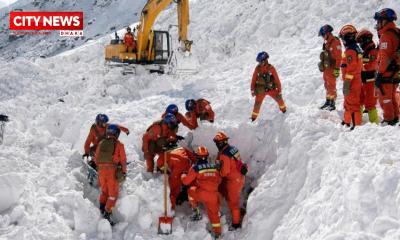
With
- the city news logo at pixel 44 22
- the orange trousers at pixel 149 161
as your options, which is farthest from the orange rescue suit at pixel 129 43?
the city news logo at pixel 44 22

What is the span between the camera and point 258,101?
8664 mm

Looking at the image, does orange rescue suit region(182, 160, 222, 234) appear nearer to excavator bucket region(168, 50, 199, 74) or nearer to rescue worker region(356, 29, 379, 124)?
rescue worker region(356, 29, 379, 124)

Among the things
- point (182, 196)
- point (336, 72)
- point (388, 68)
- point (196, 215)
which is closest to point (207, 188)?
point (196, 215)

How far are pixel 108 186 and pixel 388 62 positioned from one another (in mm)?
4870

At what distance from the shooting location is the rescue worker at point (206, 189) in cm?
696

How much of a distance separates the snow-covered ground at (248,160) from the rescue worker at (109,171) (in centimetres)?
19

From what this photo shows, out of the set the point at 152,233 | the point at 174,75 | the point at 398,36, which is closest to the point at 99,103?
the point at 174,75

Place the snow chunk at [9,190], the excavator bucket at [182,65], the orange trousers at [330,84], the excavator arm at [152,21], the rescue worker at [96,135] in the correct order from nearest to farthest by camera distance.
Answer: the snow chunk at [9,190]
the rescue worker at [96,135]
the orange trousers at [330,84]
the excavator arm at [152,21]
the excavator bucket at [182,65]

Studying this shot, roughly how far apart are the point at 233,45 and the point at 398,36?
39.2ft

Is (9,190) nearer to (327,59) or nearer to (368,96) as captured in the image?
(368,96)

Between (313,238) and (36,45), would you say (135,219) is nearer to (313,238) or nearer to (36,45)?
(313,238)

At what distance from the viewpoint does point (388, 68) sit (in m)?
6.50

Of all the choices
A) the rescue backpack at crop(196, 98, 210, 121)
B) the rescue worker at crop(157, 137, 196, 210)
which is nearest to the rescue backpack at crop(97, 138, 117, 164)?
the rescue worker at crop(157, 137, 196, 210)

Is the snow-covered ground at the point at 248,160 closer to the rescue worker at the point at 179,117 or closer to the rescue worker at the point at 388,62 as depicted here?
the rescue worker at the point at 179,117
